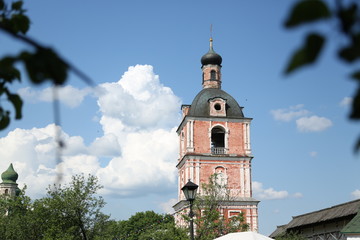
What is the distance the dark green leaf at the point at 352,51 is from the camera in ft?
4.82

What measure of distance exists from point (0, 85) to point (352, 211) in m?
28.6

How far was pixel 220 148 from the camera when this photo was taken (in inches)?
1505

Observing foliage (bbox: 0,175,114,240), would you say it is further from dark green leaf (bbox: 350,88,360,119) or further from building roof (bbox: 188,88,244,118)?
dark green leaf (bbox: 350,88,360,119)

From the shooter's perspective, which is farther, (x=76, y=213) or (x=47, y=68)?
(x=76, y=213)

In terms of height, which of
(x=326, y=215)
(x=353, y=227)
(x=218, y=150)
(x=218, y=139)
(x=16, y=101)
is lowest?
(x=16, y=101)

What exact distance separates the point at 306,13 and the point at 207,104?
37.9 meters

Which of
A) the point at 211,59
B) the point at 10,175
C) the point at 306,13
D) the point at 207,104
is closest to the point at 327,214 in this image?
the point at 207,104

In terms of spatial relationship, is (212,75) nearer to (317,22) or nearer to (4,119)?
(4,119)

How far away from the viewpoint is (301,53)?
147cm

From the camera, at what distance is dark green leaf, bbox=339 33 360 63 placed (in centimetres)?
147

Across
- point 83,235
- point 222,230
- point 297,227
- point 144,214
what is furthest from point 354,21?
point 144,214

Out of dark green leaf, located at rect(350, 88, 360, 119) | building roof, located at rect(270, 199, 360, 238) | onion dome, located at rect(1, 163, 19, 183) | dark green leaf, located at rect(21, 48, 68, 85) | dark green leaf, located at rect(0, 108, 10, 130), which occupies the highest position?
onion dome, located at rect(1, 163, 19, 183)

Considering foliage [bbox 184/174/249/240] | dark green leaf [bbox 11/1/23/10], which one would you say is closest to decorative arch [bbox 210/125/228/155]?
foliage [bbox 184/174/249/240]

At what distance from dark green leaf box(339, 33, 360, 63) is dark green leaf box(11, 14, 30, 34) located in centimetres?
215
